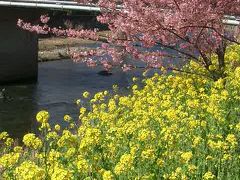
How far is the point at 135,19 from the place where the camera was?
43.5ft

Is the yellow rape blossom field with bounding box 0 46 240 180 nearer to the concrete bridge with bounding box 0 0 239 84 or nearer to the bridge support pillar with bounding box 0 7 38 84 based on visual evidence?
the concrete bridge with bounding box 0 0 239 84

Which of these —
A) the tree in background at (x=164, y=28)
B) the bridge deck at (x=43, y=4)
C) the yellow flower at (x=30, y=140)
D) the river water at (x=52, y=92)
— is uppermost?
the tree in background at (x=164, y=28)

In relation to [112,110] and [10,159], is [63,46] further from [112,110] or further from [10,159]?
[10,159]

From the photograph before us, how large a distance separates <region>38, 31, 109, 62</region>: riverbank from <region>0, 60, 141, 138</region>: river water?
7.14 ft

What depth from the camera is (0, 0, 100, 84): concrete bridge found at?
39.5 meters

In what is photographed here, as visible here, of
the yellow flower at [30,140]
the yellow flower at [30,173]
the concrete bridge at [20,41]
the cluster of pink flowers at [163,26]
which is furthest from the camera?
the concrete bridge at [20,41]

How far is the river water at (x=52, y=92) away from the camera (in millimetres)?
27438

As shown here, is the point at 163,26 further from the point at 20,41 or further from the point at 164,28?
the point at 20,41

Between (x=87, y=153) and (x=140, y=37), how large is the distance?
648 centimetres

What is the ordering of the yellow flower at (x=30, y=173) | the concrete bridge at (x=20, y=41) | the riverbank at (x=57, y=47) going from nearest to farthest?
the yellow flower at (x=30, y=173), the concrete bridge at (x=20, y=41), the riverbank at (x=57, y=47)

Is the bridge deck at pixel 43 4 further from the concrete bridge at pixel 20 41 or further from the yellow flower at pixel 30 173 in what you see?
the yellow flower at pixel 30 173

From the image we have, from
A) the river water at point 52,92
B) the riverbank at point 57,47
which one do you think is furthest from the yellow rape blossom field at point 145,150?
the riverbank at point 57,47

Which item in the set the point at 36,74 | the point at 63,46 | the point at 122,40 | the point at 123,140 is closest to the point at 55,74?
the point at 36,74

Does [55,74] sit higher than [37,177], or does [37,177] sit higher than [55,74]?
[37,177]
